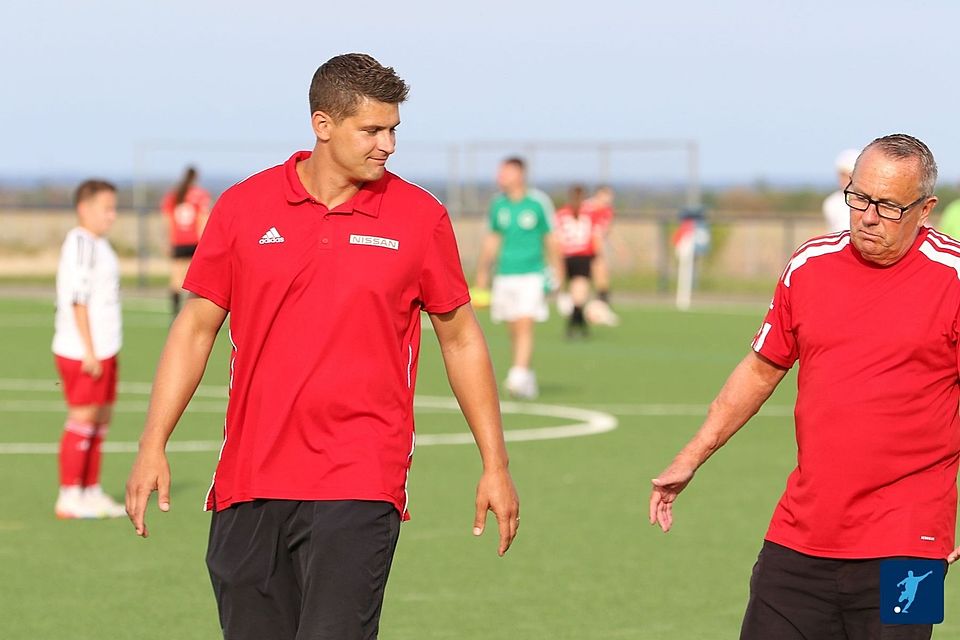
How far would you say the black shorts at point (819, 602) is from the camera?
5465mm

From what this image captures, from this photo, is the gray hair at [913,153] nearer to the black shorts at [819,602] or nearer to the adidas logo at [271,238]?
the black shorts at [819,602]

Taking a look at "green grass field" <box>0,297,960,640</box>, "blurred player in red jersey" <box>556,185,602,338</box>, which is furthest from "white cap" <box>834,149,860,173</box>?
"blurred player in red jersey" <box>556,185,602,338</box>

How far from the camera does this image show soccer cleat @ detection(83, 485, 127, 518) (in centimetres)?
1117

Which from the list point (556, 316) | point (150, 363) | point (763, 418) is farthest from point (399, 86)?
point (556, 316)

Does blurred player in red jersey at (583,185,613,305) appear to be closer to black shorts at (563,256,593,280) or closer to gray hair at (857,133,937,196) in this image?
black shorts at (563,256,593,280)

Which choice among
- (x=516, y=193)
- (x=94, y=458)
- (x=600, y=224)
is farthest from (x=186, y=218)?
(x=94, y=458)

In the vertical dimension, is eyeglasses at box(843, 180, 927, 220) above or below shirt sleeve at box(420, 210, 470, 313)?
above

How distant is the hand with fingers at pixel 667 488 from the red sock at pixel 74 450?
229 inches

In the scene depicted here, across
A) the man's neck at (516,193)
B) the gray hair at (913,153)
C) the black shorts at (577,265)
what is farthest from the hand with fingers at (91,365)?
the black shorts at (577,265)

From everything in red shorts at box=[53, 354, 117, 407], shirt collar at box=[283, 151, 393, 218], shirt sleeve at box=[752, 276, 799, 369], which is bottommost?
red shorts at box=[53, 354, 117, 407]

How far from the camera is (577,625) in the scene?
8.35 m

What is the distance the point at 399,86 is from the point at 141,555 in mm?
5105

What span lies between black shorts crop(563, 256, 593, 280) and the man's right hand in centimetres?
2177

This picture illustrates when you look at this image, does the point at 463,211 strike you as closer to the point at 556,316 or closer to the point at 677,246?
the point at 677,246
